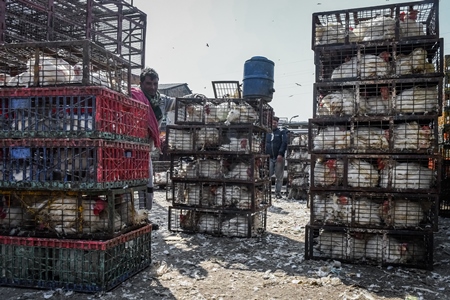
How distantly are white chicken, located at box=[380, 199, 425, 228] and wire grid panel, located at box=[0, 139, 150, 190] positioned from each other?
348 cm

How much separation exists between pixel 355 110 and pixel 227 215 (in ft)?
9.95

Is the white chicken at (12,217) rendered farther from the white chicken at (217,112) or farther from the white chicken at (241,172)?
the white chicken at (217,112)

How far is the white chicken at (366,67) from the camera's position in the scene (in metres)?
4.77

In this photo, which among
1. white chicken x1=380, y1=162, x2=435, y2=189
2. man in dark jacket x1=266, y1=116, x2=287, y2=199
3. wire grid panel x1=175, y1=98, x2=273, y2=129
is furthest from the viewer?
man in dark jacket x1=266, y1=116, x2=287, y2=199

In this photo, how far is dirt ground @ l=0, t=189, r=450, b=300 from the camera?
12.1 feet

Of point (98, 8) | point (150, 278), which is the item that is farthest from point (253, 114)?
point (98, 8)

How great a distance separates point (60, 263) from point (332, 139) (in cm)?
366

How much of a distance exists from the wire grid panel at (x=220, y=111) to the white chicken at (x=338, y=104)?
1.67 m

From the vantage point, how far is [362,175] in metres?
4.72

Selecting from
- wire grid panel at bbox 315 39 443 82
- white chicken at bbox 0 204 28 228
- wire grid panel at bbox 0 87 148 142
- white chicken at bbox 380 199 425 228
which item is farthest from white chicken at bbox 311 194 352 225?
white chicken at bbox 0 204 28 228

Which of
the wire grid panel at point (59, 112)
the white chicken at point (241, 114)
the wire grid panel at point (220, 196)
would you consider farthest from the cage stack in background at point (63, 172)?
the white chicken at point (241, 114)

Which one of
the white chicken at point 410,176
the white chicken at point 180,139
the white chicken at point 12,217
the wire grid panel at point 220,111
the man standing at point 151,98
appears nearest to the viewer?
the white chicken at point 12,217

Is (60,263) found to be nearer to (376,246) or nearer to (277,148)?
(376,246)

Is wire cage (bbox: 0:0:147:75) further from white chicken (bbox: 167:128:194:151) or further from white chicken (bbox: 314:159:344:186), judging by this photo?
white chicken (bbox: 314:159:344:186)
